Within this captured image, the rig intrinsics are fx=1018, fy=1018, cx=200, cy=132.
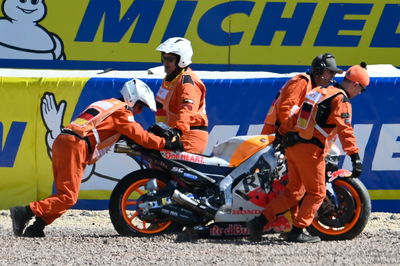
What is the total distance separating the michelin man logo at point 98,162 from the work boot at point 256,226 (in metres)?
2.57

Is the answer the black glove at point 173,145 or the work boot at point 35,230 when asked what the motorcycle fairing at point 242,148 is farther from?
the work boot at point 35,230

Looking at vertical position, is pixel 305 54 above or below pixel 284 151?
above

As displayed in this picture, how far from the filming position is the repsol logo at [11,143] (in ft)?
37.3

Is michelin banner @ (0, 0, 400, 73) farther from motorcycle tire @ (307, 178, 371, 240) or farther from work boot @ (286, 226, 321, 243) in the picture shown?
work boot @ (286, 226, 321, 243)

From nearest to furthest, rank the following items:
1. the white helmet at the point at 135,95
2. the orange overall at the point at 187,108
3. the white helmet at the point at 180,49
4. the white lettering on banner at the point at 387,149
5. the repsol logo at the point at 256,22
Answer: the white helmet at the point at 135,95, the orange overall at the point at 187,108, the white helmet at the point at 180,49, the white lettering on banner at the point at 387,149, the repsol logo at the point at 256,22

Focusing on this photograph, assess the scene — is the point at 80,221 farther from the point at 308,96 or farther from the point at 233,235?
the point at 308,96

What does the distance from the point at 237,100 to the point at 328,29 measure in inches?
127

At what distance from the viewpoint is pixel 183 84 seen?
9.76 metres

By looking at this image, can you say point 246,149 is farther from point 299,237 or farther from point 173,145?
point 299,237

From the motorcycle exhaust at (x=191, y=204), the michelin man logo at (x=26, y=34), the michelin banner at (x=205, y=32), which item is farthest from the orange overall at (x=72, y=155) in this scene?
the michelin man logo at (x=26, y=34)

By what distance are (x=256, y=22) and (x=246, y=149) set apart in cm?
506

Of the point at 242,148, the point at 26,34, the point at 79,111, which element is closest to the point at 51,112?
the point at 79,111

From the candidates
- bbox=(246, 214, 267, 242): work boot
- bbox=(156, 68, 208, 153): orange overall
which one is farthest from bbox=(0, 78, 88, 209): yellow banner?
bbox=(246, 214, 267, 242): work boot

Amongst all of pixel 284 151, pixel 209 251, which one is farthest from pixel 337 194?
pixel 209 251
